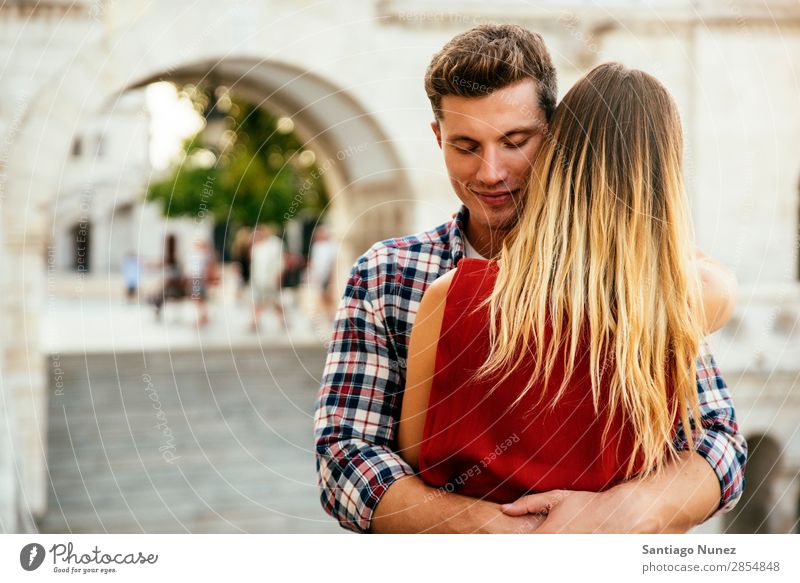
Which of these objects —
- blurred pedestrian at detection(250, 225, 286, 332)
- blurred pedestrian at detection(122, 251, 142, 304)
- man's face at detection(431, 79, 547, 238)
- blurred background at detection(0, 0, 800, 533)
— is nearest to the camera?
man's face at detection(431, 79, 547, 238)

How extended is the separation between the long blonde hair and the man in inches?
2.0

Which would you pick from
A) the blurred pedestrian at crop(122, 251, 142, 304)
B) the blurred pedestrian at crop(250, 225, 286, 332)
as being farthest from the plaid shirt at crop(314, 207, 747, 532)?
the blurred pedestrian at crop(122, 251, 142, 304)

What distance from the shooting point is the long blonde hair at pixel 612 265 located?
1.06 metres

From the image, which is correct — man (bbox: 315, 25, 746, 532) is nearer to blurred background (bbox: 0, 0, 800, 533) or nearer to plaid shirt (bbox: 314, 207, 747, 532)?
plaid shirt (bbox: 314, 207, 747, 532)

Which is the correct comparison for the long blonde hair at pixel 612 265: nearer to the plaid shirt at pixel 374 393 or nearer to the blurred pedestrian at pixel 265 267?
the plaid shirt at pixel 374 393

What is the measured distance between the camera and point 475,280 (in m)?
1.06

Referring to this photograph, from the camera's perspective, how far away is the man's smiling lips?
3.94 ft

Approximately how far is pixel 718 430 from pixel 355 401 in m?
0.49

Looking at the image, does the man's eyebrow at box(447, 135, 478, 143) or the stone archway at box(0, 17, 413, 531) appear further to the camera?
the stone archway at box(0, 17, 413, 531)

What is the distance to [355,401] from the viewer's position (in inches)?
47.1

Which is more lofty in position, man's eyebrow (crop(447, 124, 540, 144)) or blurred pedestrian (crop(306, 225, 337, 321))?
man's eyebrow (crop(447, 124, 540, 144))

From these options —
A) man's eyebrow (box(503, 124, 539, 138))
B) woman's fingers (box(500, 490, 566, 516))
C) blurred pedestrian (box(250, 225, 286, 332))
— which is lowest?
blurred pedestrian (box(250, 225, 286, 332))
